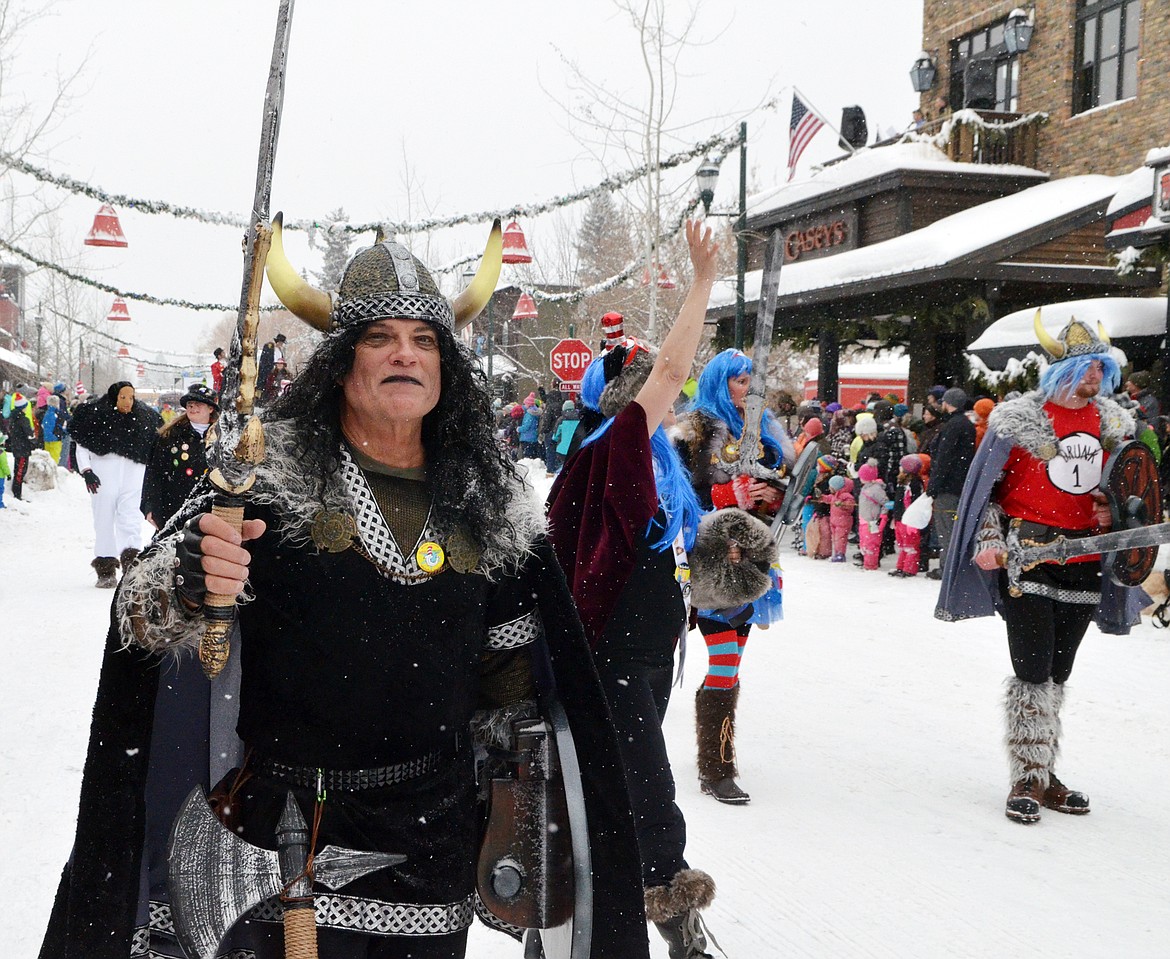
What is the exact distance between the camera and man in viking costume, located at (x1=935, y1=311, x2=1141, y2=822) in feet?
17.3

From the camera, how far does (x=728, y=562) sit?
4.93m

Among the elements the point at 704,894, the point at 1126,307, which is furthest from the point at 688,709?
the point at 1126,307

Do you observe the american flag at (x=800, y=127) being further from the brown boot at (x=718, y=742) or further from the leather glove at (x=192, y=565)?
the leather glove at (x=192, y=565)

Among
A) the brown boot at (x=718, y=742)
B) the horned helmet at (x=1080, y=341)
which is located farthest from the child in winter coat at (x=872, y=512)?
the brown boot at (x=718, y=742)

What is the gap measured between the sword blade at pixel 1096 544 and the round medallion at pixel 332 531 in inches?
130

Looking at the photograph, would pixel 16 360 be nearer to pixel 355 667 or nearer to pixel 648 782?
pixel 648 782

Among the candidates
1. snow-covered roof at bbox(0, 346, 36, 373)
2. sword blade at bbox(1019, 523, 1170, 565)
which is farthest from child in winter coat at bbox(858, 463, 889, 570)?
snow-covered roof at bbox(0, 346, 36, 373)

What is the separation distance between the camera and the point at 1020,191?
18.6 meters

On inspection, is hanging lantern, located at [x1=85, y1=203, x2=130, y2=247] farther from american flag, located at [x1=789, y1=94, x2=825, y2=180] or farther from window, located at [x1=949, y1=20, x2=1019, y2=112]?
window, located at [x1=949, y1=20, x2=1019, y2=112]

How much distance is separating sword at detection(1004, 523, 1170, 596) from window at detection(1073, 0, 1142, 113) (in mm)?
14501

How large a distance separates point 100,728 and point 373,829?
554 mm

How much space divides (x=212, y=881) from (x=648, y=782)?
171 centimetres

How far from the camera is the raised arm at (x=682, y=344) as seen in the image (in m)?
3.41

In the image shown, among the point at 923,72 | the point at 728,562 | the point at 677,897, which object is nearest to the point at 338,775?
the point at 677,897
